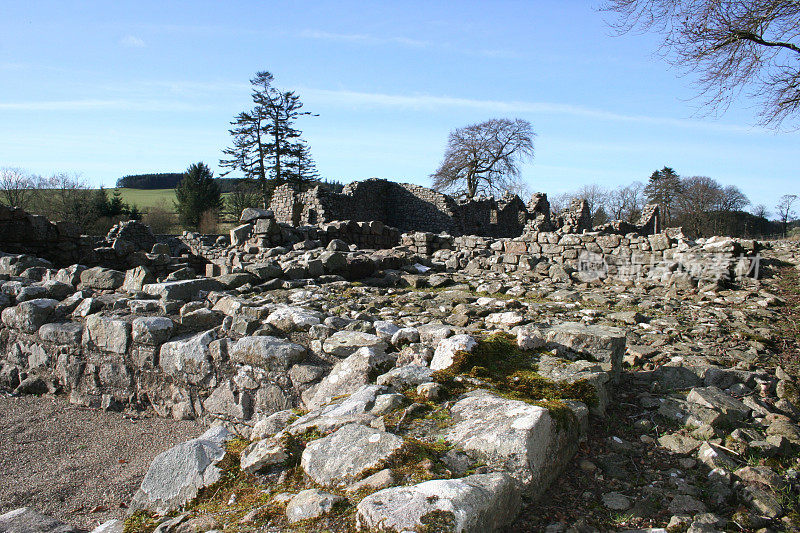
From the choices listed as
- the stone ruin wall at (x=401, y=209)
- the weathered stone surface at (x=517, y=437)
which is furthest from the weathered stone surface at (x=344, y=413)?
the stone ruin wall at (x=401, y=209)

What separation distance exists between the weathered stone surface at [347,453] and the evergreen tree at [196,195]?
120ft

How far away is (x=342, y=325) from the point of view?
4.41m

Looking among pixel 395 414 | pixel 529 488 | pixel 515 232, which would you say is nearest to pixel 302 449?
pixel 395 414

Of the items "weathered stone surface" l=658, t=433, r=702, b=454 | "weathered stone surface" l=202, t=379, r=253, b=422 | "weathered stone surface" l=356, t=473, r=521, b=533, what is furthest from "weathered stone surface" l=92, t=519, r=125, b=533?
"weathered stone surface" l=658, t=433, r=702, b=454

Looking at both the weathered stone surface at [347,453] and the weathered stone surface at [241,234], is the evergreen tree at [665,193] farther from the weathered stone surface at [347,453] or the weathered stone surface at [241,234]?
the weathered stone surface at [347,453]

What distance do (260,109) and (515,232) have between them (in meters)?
21.9

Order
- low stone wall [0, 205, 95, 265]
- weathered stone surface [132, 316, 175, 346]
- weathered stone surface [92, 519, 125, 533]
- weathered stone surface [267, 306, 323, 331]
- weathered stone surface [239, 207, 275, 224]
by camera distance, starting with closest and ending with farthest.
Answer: weathered stone surface [92, 519, 125, 533] < weathered stone surface [267, 306, 323, 331] < weathered stone surface [132, 316, 175, 346] < low stone wall [0, 205, 95, 265] < weathered stone surface [239, 207, 275, 224]

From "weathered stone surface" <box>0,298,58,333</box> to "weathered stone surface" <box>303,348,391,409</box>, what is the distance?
11.1 ft

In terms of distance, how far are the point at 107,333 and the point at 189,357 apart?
1066 mm

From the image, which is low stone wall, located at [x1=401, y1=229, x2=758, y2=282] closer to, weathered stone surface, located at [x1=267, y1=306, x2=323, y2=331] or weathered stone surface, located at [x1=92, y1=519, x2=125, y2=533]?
weathered stone surface, located at [x1=267, y1=306, x2=323, y2=331]

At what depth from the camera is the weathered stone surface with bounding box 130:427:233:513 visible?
2549mm

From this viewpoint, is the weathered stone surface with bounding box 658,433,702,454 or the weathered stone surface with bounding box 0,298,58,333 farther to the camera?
the weathered stone surface with bounding box 0,298,58,333

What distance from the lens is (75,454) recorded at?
395 centimetres

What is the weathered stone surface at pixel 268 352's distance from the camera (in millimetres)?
3910
